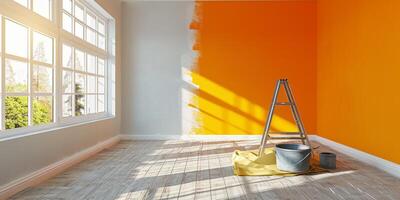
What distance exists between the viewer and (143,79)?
6250 mm

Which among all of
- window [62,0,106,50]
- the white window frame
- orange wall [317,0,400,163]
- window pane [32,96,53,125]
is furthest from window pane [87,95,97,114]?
orange wall [317,0,400,163]

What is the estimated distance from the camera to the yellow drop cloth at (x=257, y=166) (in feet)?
11.5

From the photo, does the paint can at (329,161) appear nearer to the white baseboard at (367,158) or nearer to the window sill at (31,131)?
the white baseboard at (367,158)

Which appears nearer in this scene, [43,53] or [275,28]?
[43,53]

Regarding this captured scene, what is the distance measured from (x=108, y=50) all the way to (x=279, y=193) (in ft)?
13.6

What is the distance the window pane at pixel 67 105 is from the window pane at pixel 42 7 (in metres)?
1.06

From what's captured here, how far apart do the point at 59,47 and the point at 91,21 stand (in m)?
1.57

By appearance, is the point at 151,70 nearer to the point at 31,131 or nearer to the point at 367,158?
the point at 31,131

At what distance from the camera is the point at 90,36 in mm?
5180

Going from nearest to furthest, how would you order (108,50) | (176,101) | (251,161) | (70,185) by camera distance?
(70,185), (251,161), (108,50), (176,101)

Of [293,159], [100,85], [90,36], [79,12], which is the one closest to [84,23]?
[79,12]

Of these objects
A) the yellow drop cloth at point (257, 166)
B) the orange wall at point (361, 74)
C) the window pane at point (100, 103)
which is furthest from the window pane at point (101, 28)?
the orange wall at point (361, 74)

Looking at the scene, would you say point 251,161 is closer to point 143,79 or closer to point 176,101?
point 176,101

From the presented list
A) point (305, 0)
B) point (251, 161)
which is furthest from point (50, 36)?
point (305, 0)
